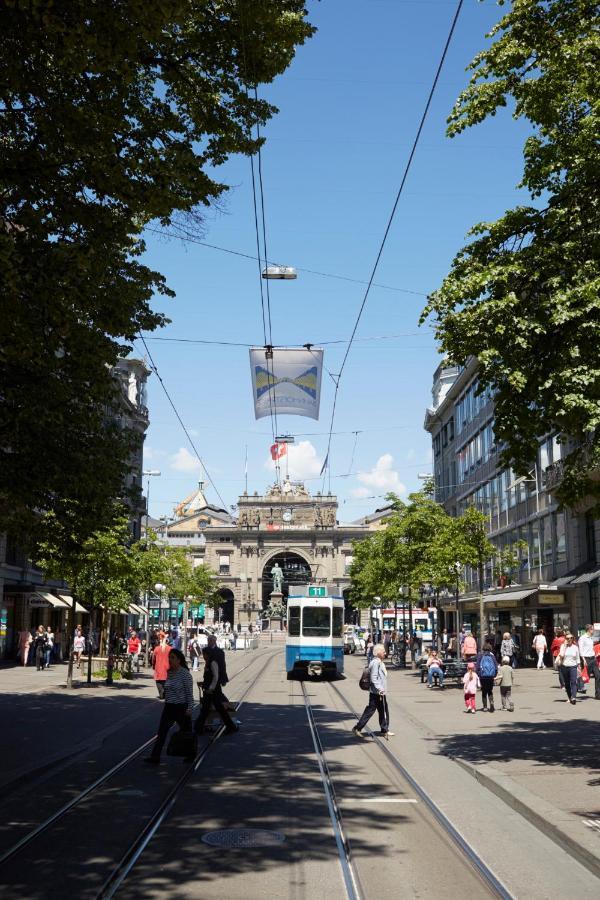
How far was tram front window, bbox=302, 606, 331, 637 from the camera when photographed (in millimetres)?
35312

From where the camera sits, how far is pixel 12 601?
148 ft

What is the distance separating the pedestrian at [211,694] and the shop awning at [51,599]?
30.1 m

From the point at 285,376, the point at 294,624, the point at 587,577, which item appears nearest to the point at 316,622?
the point at 294,624

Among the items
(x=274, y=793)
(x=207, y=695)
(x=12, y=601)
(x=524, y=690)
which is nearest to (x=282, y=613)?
(x=12, y=601)

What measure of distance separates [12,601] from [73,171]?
121 ft

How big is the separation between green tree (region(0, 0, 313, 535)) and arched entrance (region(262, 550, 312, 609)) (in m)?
119

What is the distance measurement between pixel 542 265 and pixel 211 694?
9792 millimetres

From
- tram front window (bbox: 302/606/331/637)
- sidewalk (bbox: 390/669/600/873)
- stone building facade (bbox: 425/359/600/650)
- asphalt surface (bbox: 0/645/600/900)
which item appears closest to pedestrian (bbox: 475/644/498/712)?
sidewalk (bbox: 390/669/600/873)

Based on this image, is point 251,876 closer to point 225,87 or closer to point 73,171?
point 73,171

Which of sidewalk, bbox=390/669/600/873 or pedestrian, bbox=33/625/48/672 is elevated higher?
pedestrian, bbox=33/625/48/672

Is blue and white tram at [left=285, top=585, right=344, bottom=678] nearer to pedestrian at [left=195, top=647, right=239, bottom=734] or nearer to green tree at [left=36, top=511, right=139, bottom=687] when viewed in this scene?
green tree at [left=36, top=511, right=139, bottom=687]

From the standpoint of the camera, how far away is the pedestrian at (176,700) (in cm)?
1375

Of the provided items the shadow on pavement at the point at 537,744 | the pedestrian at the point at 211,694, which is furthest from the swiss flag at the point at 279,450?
the shadow on pavement at the point at 537,744

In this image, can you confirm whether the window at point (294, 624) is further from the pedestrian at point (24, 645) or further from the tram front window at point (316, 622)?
the pedestrian at point (24, 645)
